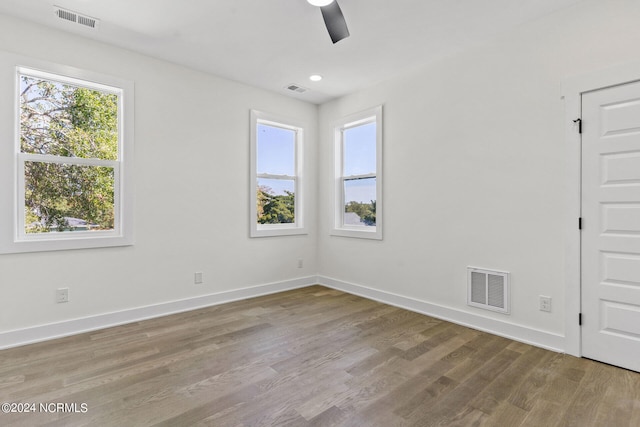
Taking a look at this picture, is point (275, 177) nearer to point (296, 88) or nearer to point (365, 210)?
point (296, 88)

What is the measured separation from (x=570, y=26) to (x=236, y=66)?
3101 mm

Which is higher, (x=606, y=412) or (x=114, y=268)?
(x=114, y=268)

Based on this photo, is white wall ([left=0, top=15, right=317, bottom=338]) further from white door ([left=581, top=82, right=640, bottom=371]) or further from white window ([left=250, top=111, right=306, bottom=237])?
white door ([left=581, top=82, right=640, bottom=371])

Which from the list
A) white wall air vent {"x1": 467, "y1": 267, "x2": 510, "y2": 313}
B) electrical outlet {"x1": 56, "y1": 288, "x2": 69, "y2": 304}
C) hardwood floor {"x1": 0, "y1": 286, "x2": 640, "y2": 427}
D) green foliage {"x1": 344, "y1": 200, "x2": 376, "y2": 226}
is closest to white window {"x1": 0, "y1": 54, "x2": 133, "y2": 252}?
electrical outlet {"x1": 56, "y1": 288, "x2": 69, "y2": 304}

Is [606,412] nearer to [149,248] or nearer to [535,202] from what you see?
[535,202]

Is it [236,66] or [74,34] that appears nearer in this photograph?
[74,34]

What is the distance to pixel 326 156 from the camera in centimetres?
482

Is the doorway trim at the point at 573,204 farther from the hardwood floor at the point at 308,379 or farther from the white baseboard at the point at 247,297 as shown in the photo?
the hardwood floor at the point at 308,379

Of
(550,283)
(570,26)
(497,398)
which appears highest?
(570,26)

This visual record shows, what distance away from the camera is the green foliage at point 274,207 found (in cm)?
446

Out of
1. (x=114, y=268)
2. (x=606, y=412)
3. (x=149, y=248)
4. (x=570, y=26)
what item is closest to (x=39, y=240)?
(x=114, y=268)

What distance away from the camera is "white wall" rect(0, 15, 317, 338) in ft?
9.23

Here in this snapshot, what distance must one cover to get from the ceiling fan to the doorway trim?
184cm

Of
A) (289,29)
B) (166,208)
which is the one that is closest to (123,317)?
(166,208)
